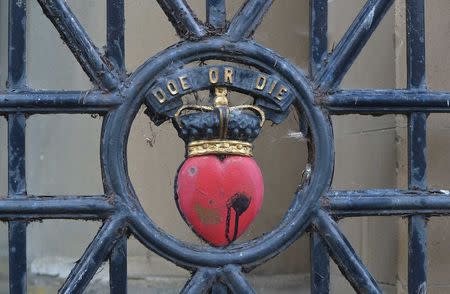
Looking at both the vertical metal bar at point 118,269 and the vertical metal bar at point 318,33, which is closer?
the vertical metal bar at point 118,269

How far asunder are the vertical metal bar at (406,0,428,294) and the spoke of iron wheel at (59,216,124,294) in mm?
693

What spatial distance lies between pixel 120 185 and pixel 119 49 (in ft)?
1.02

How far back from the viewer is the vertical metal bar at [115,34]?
5.62ft

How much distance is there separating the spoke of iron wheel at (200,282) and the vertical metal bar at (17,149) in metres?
0.37

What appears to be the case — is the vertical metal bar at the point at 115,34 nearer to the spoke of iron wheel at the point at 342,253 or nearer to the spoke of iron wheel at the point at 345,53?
the spoke of iron wheel at the point at 345,53

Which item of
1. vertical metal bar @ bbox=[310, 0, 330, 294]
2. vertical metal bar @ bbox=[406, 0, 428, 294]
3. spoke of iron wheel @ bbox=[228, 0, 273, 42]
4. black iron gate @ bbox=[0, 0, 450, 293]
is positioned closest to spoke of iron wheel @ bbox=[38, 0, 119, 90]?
black iron gate @ bbox=[0, 0, 450, 293]

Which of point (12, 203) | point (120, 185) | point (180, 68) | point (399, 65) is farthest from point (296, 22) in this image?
point (12, 203)

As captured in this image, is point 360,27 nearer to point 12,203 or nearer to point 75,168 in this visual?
point 12,203

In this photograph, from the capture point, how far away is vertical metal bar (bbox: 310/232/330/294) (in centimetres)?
172

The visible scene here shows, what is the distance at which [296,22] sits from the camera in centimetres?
240

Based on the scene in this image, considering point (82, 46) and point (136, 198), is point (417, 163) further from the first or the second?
point (82, 46)

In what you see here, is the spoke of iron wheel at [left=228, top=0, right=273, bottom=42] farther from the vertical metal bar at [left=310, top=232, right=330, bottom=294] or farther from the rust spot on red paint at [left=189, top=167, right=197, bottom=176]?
the vertical metal bar at [left=310, top=232, right=330, bottom=294]

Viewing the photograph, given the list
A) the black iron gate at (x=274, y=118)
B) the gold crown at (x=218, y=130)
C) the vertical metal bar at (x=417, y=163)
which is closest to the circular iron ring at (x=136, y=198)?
the black iron gate at (x=274, y=118)

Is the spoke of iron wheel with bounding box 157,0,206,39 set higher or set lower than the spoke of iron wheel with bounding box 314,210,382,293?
higher
